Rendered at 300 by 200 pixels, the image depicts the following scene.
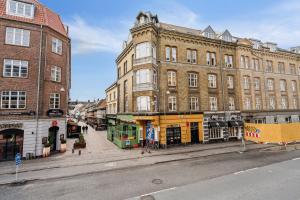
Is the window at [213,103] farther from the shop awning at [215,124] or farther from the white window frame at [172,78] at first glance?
the white window frame at [172,78]

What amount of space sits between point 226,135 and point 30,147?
25.5 m

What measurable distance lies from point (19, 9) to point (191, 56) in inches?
855

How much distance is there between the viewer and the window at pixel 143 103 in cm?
2095

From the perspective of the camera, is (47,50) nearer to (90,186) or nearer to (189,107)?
(90,186)

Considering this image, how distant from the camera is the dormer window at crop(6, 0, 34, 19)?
1798 centimetres

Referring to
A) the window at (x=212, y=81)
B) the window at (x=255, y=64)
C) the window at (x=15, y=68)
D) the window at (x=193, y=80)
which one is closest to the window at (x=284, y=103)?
the window at (x=255, y=64)

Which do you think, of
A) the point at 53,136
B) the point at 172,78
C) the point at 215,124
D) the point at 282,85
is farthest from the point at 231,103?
the point at 53,136

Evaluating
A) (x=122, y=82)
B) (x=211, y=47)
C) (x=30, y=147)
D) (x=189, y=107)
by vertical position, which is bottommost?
(x=30, y=147)

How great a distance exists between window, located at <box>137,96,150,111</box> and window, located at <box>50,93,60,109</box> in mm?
9775

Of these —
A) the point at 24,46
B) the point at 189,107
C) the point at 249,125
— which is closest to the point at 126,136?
the point at 189,107

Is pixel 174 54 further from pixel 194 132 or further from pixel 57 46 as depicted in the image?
pixel 57 46

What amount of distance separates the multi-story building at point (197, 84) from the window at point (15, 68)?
12.1 m

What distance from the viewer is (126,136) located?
22.4m

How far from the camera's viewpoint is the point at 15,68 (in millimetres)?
17719
